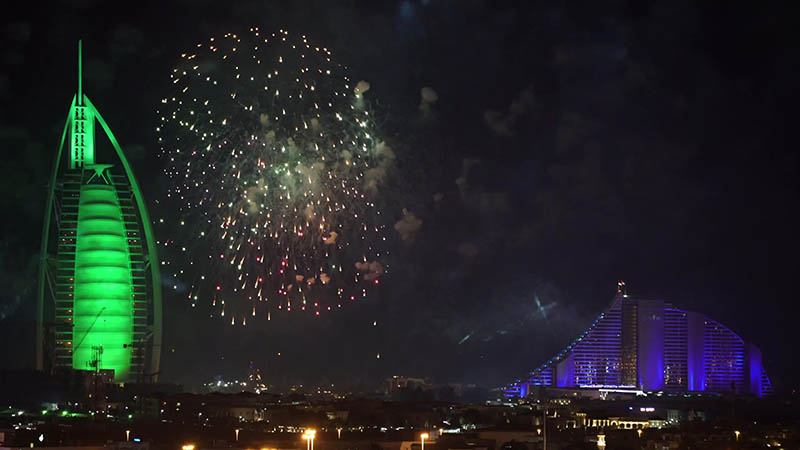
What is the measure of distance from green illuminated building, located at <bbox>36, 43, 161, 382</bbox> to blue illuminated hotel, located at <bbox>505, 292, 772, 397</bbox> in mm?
75527

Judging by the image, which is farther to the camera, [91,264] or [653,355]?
[653,355]

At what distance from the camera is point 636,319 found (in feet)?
504

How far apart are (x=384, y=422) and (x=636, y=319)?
83.9 m

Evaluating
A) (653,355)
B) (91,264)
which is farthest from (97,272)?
(653,355)

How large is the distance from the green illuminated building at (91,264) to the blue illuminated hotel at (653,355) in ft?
248

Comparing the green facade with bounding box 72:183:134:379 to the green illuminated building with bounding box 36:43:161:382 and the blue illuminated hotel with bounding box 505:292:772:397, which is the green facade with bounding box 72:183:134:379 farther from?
the blue illuminated hotel with bounding box 505:292:772:397

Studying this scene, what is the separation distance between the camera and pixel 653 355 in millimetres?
159125

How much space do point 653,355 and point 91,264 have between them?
90954mm

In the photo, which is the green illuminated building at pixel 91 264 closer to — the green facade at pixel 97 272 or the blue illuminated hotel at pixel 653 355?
the green facade at pixel 97 272

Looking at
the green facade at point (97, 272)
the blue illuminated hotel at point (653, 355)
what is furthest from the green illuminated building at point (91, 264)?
the blue illuminated hotel at point (653, 355)

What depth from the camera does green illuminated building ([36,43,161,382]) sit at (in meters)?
82.5

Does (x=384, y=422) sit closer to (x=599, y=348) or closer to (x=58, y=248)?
(x=58, y=248)

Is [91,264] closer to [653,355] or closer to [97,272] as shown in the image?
[97,272]

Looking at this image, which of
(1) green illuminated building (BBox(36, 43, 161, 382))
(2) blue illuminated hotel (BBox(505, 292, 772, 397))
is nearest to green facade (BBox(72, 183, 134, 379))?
(1) green illuminated building (BBox(36, 43, 161, 382))
